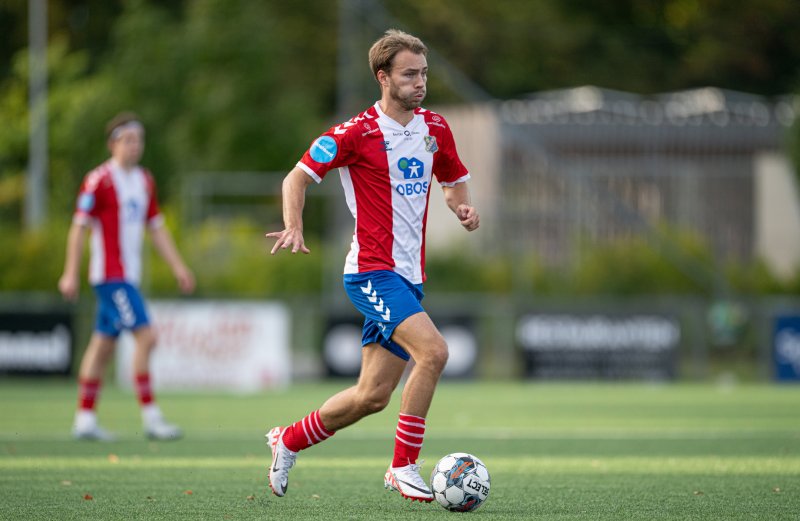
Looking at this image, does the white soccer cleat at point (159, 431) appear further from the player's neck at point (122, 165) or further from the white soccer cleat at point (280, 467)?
the white soccer cleat at point (280, 467)

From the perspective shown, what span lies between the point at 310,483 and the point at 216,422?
5.42m

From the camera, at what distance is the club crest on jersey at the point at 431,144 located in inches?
289

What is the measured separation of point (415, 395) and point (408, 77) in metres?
1.60

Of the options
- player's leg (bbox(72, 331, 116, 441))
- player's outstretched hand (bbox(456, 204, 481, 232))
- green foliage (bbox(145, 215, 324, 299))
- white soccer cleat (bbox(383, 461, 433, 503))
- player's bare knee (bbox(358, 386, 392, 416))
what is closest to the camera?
white soccer cleat (bbox(383, 461, 433, 503))

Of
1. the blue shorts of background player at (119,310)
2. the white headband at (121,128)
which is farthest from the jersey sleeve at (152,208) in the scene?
the blue shorts of background player at (119,310)

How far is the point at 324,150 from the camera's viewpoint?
7.07m

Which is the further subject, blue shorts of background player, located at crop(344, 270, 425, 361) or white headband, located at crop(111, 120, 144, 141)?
white headband, located at crop(111, 120, 144, 141)

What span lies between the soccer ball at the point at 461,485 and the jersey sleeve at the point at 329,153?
1.55 metres

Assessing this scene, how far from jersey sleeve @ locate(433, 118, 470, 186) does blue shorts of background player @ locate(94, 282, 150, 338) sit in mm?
4267

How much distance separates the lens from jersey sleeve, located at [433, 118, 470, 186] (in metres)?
7.44

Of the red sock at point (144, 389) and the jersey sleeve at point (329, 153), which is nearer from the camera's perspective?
the jersey sleeve at point (329, 153)

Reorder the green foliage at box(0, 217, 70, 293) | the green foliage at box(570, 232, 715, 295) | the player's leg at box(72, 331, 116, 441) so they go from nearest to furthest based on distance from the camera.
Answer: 1. the player's leg at box(72, 331, 116, 441)
2. the green foliage at box(0, 217, 70, 293)
3. the green foliage at box(570, 232, 715, 295)

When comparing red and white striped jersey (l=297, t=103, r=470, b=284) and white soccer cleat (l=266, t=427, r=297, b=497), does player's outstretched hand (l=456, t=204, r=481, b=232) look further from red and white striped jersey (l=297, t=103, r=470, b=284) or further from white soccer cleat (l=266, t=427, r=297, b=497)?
white soccer cleat (l=266, t=427, r=297, b=497)

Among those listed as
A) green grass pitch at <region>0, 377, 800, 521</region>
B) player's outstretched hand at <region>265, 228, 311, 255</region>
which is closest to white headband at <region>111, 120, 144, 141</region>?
green grass pitch at <region>0, 377, 800, 521</region>
